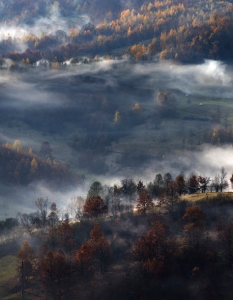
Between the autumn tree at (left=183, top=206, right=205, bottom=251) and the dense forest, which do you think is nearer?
the dense forest

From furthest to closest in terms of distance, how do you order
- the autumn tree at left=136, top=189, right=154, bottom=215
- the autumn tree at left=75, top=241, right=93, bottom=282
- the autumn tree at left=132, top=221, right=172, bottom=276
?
the autumn tree at left=136, top=189, right=154, bottom=215 < the autumn tree at left=75, top=241, right=93, bottom=282 < the autumn tree at left=132, top=221, right=172, bottom=276

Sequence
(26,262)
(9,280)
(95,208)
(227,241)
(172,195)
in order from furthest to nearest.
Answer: (172,195), (95,208), (9,280), (26,262), (227,241)

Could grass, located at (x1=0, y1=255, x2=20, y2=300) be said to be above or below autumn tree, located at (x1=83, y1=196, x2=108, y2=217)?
below

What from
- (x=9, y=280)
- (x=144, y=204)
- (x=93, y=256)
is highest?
(x=144, y=204)

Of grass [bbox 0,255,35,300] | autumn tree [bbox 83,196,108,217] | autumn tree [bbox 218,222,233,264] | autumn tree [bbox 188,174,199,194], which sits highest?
autumn tree [bbox 188,174,199,194]

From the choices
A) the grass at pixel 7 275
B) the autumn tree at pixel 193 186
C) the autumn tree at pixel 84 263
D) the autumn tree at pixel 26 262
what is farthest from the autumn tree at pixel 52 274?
the autumn tree at pixel 193 186

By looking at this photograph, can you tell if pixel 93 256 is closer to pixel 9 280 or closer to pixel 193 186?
pixel 9 280

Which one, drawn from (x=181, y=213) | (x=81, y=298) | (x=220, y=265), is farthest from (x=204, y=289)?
(x=181, y=213)

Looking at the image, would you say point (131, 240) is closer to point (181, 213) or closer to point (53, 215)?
point (181, 213)

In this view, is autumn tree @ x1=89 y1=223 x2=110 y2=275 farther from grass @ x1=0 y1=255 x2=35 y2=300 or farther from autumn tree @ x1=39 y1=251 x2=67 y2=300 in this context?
grass @ x1=0 y1=255 x2=35 y2=300

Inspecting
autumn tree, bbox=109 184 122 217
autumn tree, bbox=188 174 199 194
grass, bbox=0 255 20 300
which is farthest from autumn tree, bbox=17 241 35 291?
autumn tree, bbox=188 174 199 194

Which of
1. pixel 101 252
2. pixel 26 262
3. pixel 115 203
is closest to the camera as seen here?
pixel 101 252

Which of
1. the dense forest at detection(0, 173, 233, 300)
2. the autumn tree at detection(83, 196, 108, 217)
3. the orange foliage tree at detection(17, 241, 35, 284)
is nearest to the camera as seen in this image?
the dense forest at detection(0, 173, 233, 300)

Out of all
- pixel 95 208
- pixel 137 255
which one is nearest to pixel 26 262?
pixel 137 255
